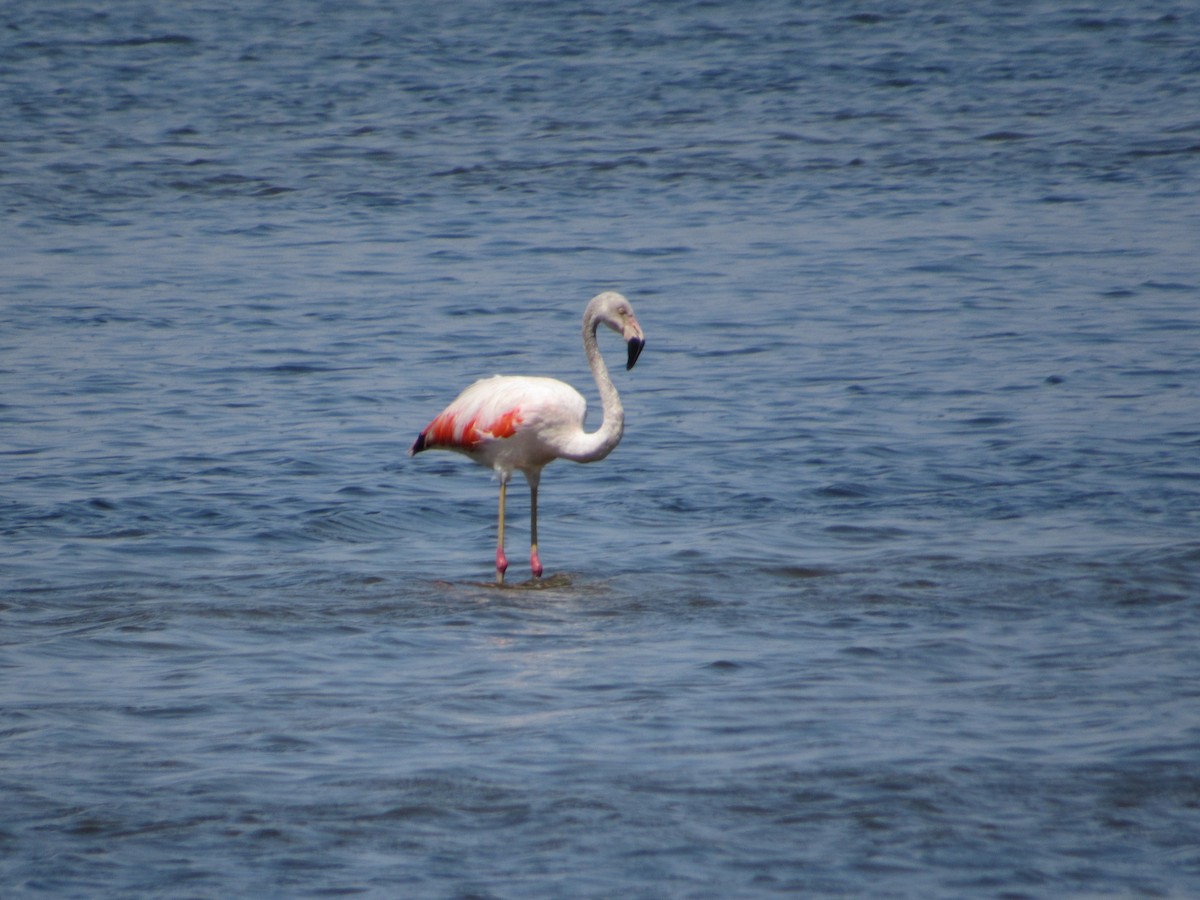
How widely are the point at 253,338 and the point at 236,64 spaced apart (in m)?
14.6

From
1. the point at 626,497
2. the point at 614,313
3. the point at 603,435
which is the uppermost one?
the point at 614,313

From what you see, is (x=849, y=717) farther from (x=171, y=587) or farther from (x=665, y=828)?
(x=171, y=587)

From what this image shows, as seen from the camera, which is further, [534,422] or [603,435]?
[534,422]

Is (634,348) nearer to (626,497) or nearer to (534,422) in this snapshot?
(534,422)

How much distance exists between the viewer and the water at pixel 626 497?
5.57 metres

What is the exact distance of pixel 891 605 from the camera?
7.93 m

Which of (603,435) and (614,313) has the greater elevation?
(614,313)

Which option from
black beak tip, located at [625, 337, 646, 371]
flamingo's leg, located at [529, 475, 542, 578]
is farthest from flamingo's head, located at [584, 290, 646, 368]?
flamingo's leg, located at [529, 475, 542, 578]

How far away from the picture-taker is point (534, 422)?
9.12 m

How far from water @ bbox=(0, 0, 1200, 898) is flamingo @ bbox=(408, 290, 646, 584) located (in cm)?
47

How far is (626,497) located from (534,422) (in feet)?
4.47

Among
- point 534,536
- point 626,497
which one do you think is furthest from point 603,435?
point 626,497

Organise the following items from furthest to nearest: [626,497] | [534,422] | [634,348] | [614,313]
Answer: [626,497] → [614,313] → [534,422] → [634,348]

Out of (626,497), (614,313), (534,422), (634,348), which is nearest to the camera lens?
(634,348)
